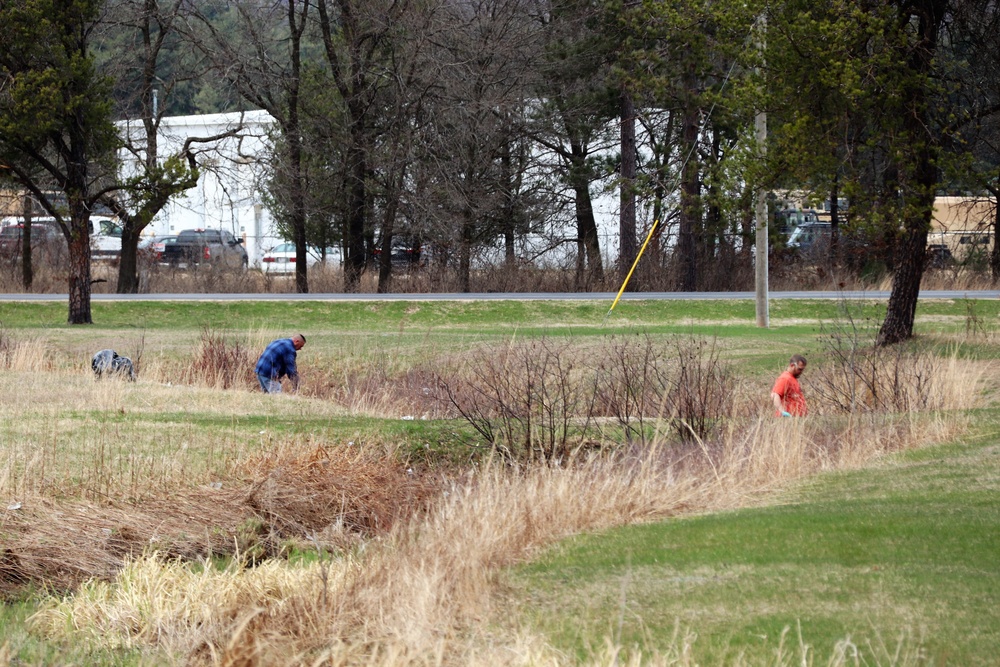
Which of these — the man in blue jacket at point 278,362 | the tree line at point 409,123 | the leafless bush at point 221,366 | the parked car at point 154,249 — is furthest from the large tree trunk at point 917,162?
the parked car at point 154,249

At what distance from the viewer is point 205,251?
4188 centimetres

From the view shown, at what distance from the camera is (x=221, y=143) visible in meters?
31.9

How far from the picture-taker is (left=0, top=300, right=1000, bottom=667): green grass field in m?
6.12

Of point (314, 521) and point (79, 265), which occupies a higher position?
point (79, 265)

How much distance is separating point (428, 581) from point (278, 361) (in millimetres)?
10626

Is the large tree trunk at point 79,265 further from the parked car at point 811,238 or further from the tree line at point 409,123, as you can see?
the parked car at point 811,238

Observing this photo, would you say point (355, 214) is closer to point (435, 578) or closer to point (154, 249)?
point (154, 249)

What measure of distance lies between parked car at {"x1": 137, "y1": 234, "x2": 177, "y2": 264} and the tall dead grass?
1148 inches

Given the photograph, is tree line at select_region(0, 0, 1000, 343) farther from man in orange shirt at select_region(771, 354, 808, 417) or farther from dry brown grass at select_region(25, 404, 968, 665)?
dry brown grass at select_region(25, 404, 968, 665)

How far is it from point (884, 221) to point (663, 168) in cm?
1548

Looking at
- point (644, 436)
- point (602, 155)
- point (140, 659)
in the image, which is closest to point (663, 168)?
point (602, 155)

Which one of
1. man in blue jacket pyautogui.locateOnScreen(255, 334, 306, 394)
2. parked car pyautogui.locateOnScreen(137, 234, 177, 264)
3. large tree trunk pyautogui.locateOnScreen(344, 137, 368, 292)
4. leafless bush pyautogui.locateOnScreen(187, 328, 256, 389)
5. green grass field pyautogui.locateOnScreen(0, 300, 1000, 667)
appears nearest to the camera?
green grass field pyautogui.locateOnScreen(0, 300, 1000, 667)


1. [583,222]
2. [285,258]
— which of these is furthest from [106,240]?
[583,222]

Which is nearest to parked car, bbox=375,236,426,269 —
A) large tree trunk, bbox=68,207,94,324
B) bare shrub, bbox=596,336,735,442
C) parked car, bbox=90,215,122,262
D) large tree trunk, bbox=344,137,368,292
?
large tree trunk, bbox=344,137,368,292
